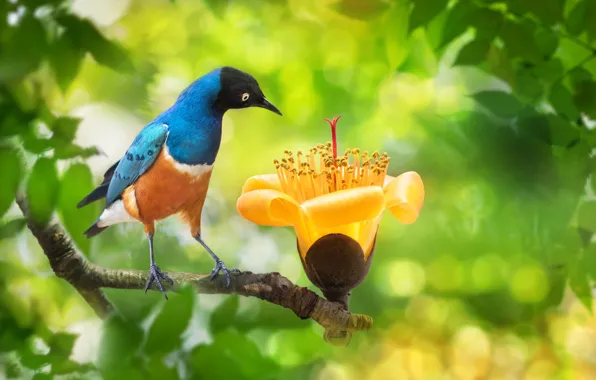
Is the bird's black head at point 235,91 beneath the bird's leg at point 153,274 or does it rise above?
above

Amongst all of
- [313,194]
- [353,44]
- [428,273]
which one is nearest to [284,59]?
[353,44]

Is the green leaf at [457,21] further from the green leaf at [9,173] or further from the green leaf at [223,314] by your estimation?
the green leaf at [9,173]

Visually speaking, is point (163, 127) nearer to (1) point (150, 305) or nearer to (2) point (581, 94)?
(1) point (150, 305)

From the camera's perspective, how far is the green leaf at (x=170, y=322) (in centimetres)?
70

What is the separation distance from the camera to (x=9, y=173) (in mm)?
729

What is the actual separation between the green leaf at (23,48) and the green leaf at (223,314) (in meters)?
0.36

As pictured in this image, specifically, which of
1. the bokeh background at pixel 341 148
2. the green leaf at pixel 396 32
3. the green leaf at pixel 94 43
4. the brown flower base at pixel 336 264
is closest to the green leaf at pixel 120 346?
the bokeh background at pixel 341 148

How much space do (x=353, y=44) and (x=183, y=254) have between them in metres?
0.37

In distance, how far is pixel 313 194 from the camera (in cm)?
72

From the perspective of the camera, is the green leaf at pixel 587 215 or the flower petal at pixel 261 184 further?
the green leaf at pixel 587 215

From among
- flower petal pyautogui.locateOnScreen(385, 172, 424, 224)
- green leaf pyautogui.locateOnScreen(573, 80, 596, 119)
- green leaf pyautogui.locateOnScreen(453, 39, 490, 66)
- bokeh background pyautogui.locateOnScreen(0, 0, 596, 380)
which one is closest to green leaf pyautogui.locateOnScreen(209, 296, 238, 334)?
bokeh background pyautogui.locateOnScreen(0, 0, 596, 380)

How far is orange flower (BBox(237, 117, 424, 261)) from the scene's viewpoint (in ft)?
2.13

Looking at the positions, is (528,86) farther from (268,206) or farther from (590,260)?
(268,206)

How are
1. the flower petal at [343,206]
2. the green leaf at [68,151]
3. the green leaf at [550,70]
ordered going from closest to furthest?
1. the flower petal at [343,206]
2. the green leaf at [68,151]
3. the green leaf at [550,70]
